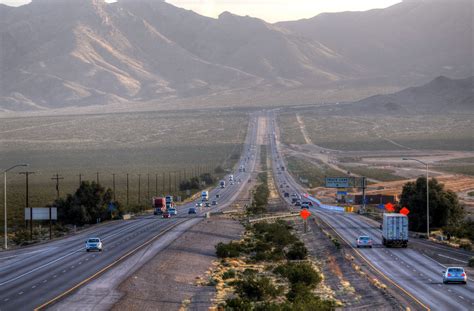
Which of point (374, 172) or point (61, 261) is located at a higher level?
point (374, 172)

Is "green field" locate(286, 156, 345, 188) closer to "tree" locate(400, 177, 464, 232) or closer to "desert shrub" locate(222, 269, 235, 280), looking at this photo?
"tree" locate(400, 177, 464, 232)

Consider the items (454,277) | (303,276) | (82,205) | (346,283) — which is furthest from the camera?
(82,205)

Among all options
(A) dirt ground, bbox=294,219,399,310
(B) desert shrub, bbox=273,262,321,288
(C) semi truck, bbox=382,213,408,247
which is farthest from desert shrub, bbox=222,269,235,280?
(C) semi truck, bbox=382,213,408,247

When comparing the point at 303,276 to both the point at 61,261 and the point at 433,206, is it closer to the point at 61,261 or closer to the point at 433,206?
the point at 61,261

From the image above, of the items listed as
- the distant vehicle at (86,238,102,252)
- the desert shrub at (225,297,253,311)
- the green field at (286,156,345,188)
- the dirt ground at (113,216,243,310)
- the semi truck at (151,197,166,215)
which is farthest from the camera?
the green field at (286,156,345,188)

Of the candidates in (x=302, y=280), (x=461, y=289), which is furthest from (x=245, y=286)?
(x=461, y=289)

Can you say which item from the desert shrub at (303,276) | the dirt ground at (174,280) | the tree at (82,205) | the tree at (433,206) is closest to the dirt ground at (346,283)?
the desert shrub at (303,276)

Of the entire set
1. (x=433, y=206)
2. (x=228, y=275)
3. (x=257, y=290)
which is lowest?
(x=228, y=275)

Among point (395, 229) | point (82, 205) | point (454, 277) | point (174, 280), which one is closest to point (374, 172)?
point (82, 205)

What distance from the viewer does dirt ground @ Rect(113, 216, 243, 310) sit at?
39.6 meters

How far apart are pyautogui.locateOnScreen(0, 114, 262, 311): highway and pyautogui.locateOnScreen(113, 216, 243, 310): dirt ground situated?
9.03 ft

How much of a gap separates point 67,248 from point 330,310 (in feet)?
108

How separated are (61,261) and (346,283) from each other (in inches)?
722

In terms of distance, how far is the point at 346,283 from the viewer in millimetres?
47375
